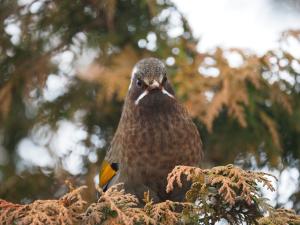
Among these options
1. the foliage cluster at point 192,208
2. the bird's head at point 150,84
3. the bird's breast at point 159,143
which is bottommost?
the bird's breast at point 159,143

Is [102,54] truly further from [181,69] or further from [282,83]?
[282,83]

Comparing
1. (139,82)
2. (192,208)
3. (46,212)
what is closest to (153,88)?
(139,82)

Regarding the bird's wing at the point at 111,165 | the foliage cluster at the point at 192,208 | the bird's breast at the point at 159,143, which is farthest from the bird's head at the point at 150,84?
the foliage cluster at the point at 192,208

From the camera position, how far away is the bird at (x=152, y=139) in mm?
4859

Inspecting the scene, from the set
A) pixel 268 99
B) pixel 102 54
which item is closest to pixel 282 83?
pixel 268 99

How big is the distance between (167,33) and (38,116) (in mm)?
1447

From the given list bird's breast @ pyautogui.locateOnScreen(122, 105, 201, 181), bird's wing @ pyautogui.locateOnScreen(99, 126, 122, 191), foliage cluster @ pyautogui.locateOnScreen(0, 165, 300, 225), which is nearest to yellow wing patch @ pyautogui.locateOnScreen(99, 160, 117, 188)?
bird's wing @ pyautogui.locateOnScreen(99, 126, 122, 191)

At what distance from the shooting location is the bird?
486cm

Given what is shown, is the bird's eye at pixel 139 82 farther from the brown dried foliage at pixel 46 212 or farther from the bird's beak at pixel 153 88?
the brown dried foliage at pixel 46 212

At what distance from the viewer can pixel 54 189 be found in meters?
6.48

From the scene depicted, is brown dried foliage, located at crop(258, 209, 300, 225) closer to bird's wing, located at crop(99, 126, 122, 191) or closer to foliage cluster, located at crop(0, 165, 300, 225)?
foliage cluster, located at crop(0, 165, 300, 225)

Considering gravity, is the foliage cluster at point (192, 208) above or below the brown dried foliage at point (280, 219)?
above

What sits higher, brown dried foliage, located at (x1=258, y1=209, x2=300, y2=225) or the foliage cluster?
the foliage cluster

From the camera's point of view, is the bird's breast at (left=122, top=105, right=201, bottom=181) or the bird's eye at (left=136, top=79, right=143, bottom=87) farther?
the bird's eye at (left=136, top=79, right=143, bottom=87)
